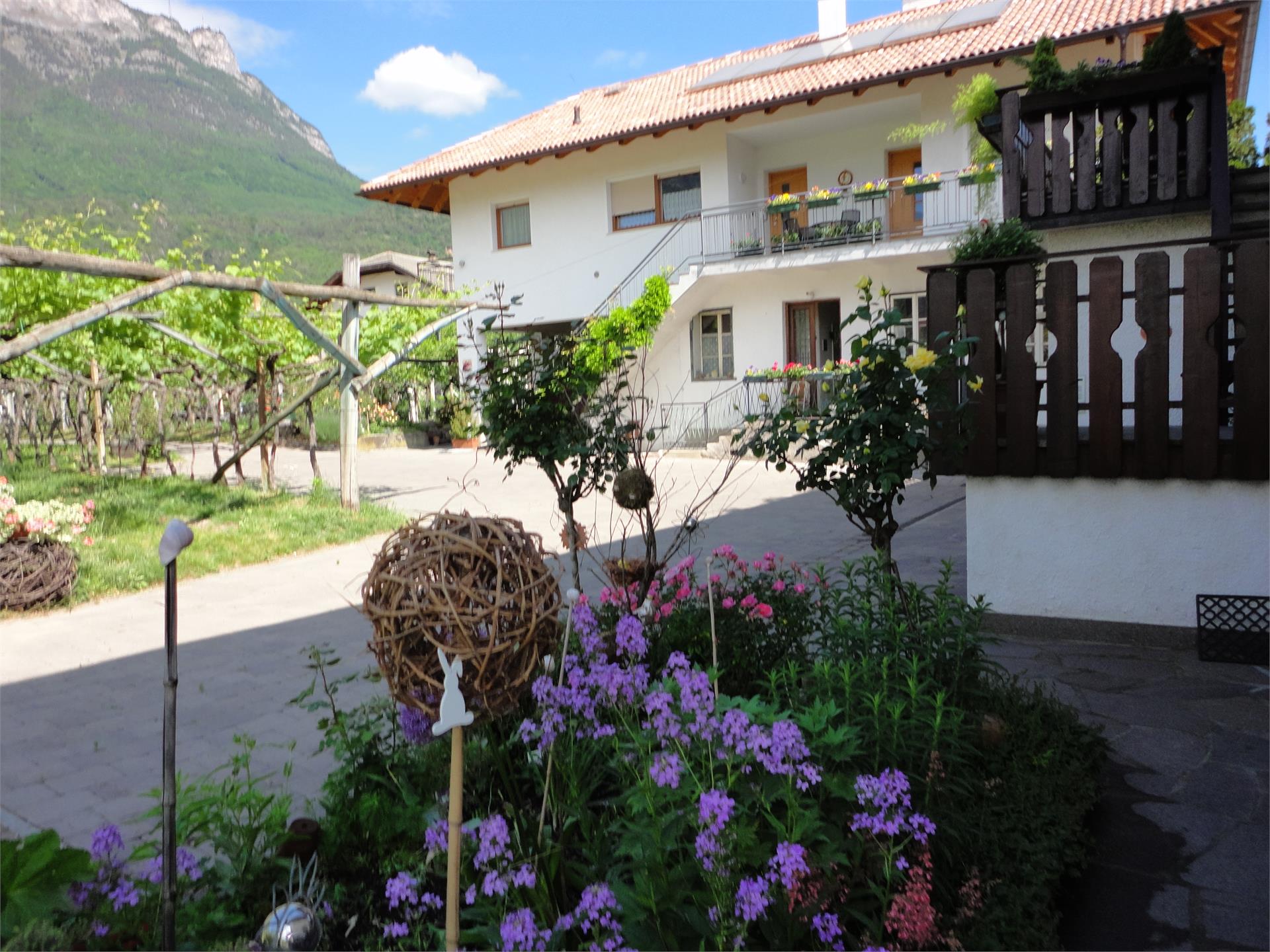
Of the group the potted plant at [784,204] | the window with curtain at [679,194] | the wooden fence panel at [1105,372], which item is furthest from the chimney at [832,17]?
the wooden fence panel at [1105,372]

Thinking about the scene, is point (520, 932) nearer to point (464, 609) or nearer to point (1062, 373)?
point (464, 609)

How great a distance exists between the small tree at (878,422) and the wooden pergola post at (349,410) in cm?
774

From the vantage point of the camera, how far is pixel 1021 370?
5.08 metres

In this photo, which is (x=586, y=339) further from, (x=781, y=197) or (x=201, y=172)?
(x=201, y=172)

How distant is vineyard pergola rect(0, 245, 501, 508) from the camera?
658 centimetres

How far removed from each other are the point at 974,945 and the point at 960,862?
28 cm

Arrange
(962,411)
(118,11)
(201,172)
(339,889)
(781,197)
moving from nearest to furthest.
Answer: (339,889)
(962,411)
(781,197)
(201,172)
(118,11)

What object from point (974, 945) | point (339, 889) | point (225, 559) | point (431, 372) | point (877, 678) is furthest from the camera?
point (431, 372)

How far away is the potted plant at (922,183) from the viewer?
15680 millimetres

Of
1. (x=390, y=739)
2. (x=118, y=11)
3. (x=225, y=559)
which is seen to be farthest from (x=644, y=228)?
(x=118, y=11)

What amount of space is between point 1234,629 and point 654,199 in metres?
16.6

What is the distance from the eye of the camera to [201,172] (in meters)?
65.2

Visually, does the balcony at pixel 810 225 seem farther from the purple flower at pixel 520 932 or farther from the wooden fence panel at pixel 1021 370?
the purple flower at pixel 520 932

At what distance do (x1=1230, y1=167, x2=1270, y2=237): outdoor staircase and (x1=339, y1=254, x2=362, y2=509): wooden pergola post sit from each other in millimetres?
8465
